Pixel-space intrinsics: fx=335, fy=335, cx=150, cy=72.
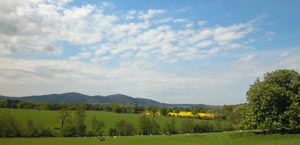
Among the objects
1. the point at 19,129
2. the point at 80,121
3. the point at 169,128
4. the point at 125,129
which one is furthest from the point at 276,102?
the point at 19,129

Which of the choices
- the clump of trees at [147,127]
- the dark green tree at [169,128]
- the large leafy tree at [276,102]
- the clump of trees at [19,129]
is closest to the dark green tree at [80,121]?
the clump of trees at [19,129]

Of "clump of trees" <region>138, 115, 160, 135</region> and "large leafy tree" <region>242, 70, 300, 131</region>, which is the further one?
"clump of trees" <region>138, 115, 160, 135</region>

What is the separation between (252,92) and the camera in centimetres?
5994

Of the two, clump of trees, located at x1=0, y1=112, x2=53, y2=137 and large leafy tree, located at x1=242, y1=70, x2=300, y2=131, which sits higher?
large leafy tree, located at x1=242, y1=70, x2=300, y2=131

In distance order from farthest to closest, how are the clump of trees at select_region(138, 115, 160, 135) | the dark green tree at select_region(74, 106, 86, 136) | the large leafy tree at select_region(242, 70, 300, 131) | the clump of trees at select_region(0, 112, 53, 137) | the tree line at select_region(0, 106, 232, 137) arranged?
1. the clump of trees at select_region(138, 115, 160, 135)
2. the dark green tree at select_region(74, 106, 86, 136)
3. the tree line at select_region(0, 106, 232, 137)
4. the clump of trees at select_region(0, 112, 53, 137)
5. the large leafy tree at select_region(242, 70, 300, 131)

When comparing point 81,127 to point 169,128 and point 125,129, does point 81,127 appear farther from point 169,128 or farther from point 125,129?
point 169,128

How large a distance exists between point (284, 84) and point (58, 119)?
275ft

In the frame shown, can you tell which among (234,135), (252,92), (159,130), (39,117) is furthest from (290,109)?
(39,117)

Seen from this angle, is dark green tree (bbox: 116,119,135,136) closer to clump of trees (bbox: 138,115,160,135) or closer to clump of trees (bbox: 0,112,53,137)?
clump of trees (bbox: 138,115,160,135)

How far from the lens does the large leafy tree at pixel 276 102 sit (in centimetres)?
5538

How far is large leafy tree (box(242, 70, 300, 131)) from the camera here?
55.4 m

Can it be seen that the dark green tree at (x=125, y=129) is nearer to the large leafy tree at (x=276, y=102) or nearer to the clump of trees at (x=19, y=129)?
the clump of trees at (x=19, y=129)

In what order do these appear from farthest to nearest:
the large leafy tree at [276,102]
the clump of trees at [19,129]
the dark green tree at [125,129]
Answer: the dark green tree at [125,129]
the clump of trees at [19,129]
the large leafy tree at [276,102]

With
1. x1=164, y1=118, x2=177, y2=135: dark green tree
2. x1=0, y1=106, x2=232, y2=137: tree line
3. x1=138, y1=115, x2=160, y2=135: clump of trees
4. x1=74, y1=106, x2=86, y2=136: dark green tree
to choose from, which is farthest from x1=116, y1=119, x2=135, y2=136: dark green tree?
x1=74, y1=106, x2=86, y2=136: dark green tree
